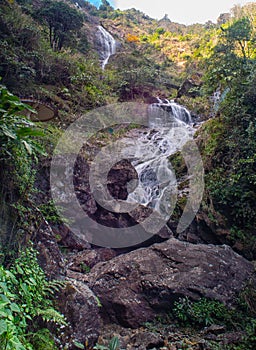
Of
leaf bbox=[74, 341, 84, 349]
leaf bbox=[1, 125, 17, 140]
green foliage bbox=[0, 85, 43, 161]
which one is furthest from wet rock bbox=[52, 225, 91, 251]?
leaf bbox=[1, 125, 17, 140]

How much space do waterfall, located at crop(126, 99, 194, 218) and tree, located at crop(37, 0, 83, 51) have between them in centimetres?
573

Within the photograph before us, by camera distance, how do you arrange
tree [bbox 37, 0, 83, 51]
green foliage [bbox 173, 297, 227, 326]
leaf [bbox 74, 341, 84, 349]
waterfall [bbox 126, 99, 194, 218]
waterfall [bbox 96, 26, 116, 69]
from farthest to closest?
waterfall [bbox 96, 26, 116, 69], tree [bbox 37, 0, 83, 51], waterfall [bbox 126, 99, 194, 218], green foliage [bbox 173, 297, 227, 326], leaf [bbox 74, 341, 84, 349]

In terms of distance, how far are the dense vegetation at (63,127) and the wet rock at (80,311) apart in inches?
8.7

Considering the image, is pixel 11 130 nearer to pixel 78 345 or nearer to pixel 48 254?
pixel 48 254

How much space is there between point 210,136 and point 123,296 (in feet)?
19.2

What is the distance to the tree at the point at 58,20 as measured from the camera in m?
12.9

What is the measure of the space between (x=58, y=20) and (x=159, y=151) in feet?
27.4

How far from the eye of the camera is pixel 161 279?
186 inches

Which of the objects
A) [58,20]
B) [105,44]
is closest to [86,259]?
[58,20]

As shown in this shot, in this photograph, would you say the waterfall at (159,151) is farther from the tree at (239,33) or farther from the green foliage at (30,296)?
the green foliage at (30,296)

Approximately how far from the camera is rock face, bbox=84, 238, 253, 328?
4.44 meters

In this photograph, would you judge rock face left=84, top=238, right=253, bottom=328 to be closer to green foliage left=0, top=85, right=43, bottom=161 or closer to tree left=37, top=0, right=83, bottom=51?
green foliage left=0, top=85, right=43, bottom=161

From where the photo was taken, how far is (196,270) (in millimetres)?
4879

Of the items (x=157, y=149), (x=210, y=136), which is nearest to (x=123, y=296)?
(x=210, y=136)
